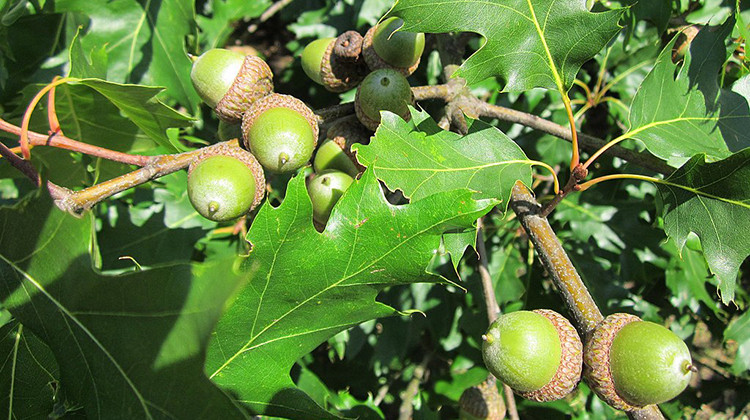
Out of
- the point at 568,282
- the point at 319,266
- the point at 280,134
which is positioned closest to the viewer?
the point at 319,266

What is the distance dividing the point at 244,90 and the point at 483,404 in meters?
1.15

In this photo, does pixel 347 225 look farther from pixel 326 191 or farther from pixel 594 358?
pixel 594 358

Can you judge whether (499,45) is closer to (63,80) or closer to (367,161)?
(367,161)

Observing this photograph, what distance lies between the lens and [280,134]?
1160 mm

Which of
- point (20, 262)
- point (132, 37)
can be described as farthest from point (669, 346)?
point (132, 37)

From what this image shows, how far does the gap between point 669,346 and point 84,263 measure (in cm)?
95

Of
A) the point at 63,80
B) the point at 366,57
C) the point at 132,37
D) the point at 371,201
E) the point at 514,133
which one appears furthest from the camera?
the point at 514,133

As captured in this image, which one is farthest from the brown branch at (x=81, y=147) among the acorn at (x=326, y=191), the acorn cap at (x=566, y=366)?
the acorn cap at (x=566, y=366)

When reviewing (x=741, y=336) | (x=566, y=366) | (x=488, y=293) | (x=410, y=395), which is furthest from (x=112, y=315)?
Result: (x=741, y=336)

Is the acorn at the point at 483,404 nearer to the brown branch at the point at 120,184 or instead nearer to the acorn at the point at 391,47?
the acorn at the point at 391,47

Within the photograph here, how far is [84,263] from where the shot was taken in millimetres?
801

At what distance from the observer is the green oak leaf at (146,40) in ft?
5.76

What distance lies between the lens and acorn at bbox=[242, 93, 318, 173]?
45.8 inches

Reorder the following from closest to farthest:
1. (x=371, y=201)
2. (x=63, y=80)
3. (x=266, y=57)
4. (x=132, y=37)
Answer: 1. (x=371, y=201)
2. (x=63, y=80)
3. (x=132, y=37)
4. (x=266, y=57)
